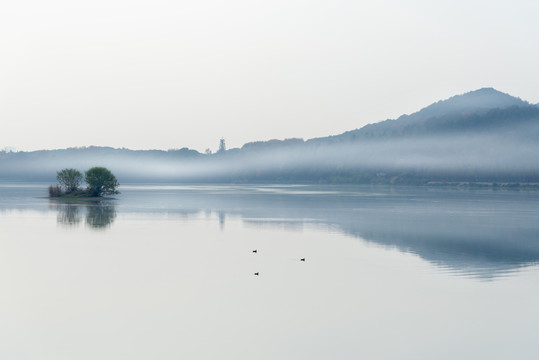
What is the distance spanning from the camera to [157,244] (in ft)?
188

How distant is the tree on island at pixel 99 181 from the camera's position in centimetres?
14888

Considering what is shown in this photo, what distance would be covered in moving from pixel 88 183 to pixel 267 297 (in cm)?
12876

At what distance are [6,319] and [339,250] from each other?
33787mm

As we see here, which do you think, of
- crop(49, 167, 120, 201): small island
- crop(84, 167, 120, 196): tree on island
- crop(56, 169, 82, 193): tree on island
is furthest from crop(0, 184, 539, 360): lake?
crop(56, 169, 82, 193): tree on island

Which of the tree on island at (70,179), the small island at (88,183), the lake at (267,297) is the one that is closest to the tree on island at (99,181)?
the small island at (88,183)

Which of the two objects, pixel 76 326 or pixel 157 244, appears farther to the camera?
pixel 157 244

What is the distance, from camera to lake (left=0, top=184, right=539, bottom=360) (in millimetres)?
24172

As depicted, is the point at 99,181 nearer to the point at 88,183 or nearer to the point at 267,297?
the point at 88,183

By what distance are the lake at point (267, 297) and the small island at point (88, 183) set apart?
3539 inches

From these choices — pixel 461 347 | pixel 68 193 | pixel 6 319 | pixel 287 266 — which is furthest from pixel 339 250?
pixel 68 193

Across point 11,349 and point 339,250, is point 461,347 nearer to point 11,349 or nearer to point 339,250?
point 11,349

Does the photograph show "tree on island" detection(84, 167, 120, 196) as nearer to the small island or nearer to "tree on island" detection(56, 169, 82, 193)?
the small island

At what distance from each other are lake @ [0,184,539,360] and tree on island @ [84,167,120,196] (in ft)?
294

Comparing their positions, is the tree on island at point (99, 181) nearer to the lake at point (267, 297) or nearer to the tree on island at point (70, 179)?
the tree on island at point (70, 179)
